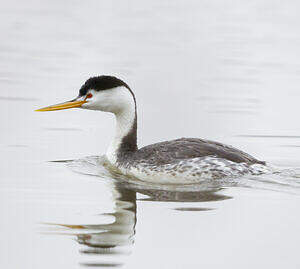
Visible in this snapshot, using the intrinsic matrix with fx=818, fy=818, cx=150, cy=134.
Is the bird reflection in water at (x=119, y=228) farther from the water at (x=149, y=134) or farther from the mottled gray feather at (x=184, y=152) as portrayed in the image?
the mottled gray feather at (x=184, y=152)

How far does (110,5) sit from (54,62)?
13592 millimetres

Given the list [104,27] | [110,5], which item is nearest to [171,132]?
[104,27]

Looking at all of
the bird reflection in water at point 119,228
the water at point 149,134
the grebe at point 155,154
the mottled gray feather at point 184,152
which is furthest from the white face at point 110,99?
the bird reflection in water at point 119,228

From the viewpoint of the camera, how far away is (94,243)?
8.23m

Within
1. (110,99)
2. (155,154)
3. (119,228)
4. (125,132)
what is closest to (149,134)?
(125,132)

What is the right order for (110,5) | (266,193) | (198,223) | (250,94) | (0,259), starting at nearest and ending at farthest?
1. (0,259)
2. (198,223)
3. (266,193)
4. (250,94)
5. (110,5)

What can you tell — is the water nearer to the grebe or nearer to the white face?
the grebe

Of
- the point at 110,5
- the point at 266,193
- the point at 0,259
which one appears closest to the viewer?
the point at 0,259

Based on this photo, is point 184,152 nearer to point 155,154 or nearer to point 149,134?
point 155,154

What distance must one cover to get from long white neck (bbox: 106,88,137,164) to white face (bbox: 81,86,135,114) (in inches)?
2.7

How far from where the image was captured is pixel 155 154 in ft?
36.7

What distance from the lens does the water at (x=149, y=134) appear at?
8242mm

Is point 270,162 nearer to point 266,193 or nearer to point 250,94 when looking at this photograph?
point 266,193

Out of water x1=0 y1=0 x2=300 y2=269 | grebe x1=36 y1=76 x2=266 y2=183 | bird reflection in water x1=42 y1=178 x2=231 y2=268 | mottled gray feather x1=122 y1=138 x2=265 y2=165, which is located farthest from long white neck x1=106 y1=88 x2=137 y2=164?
bird reflection in water x1=42 y1=178 x2=231 y2=268
